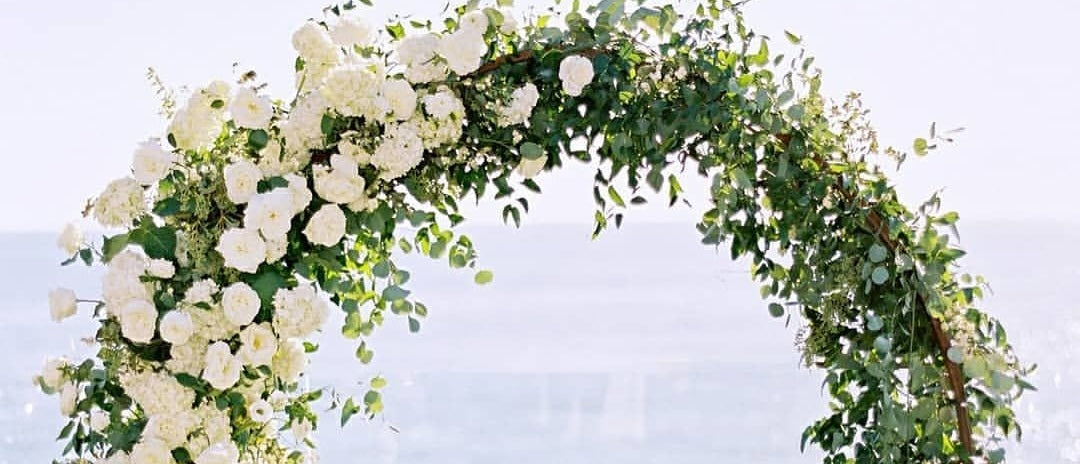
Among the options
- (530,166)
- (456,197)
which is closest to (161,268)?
(456,197)

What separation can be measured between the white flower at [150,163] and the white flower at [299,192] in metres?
0.19

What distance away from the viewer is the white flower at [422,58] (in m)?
1.74

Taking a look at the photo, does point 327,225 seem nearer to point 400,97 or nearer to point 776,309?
point 400,97

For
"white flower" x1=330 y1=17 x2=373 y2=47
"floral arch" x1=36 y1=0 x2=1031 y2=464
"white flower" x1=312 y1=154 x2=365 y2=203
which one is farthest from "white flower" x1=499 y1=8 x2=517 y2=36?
"white flower" x1=312 y1=154 x2=365 y2=203

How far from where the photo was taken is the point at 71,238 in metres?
1.72

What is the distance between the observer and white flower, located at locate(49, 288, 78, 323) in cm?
170

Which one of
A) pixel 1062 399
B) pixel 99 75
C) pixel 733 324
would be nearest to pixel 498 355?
pixel 733 324

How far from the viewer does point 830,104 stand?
1.80 meters

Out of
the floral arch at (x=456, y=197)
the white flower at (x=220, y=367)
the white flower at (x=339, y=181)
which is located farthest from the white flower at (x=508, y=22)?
the white flower at (x=220, y=367)

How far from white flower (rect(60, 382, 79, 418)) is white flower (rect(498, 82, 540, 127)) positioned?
0.79 meters

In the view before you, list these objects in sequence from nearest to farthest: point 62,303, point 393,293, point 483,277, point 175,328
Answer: point 175,328 → point 62,303 → point 393,293 → point 483,277

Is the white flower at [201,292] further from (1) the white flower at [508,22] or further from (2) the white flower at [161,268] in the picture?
(1) the white flower at [508,22]

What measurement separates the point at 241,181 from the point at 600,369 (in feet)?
36.0

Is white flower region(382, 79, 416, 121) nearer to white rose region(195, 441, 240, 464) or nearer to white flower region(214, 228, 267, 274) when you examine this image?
white flower region(214, 228, 267, 274)
